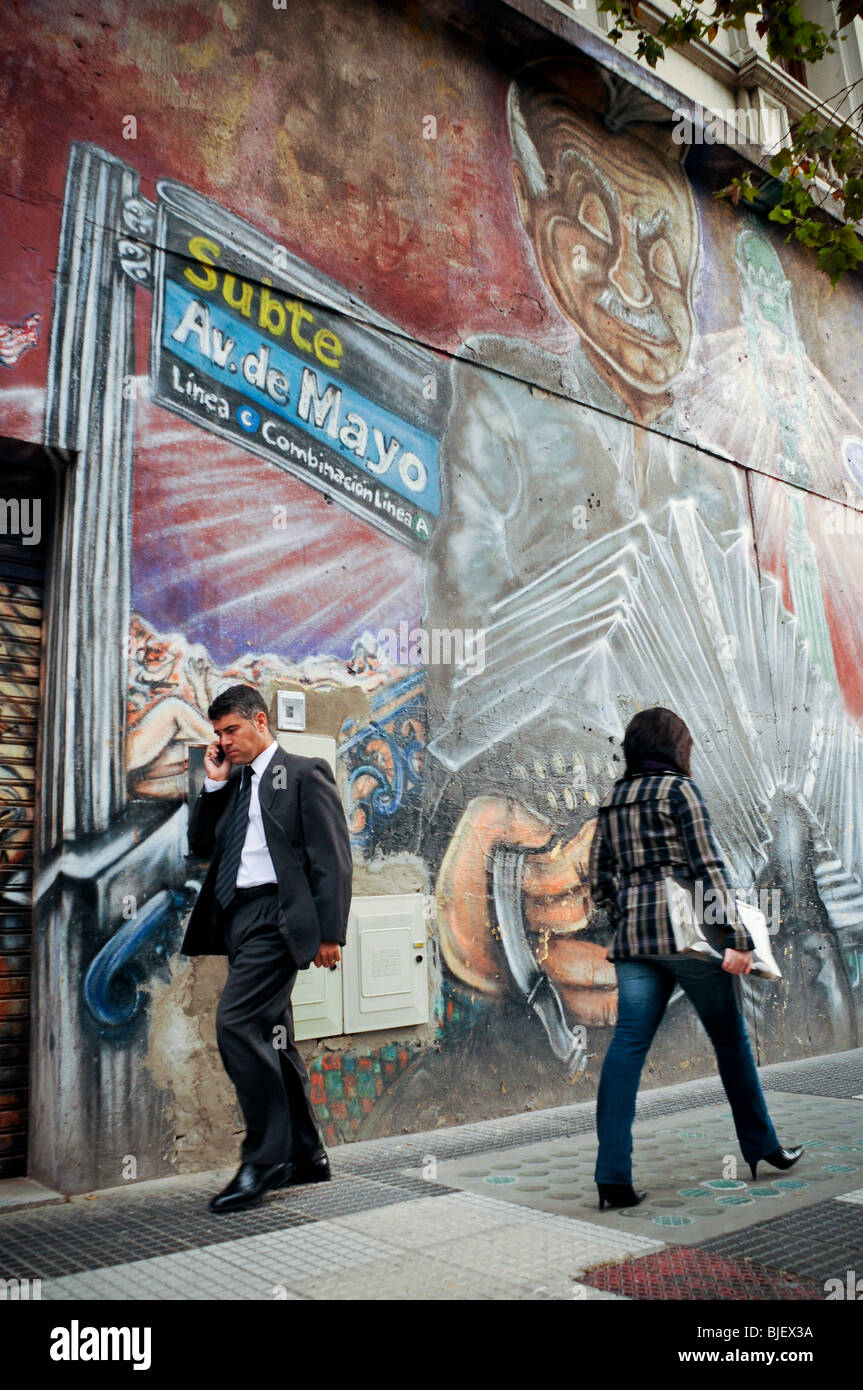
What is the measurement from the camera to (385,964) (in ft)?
18.0

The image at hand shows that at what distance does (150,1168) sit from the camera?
14.8 feet

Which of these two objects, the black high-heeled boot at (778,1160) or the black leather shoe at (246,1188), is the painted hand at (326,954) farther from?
the black high-heeled boot at (778,1160)

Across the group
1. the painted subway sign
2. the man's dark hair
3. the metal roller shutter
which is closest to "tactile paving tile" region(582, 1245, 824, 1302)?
the man's dark hair

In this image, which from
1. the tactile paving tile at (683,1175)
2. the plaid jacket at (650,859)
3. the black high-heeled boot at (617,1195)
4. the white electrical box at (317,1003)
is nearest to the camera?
the tactile paving tile at (683,1175)

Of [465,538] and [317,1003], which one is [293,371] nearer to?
[465,538]

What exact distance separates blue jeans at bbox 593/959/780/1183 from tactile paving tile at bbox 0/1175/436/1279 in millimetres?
748

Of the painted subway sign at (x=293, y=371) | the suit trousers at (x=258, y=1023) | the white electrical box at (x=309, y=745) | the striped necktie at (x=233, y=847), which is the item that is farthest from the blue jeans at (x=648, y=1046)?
the painted subway sign at (x=293, y=371)

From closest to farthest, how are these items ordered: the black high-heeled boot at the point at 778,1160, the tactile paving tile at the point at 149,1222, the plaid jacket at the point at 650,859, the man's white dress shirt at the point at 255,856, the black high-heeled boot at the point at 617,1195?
the tactile paving tile at the point at 149,1222 → the black high-heeled boot at the point at 617,1195 → the plaid jacket at the point at 650,859 → the man's white dress shirt at the point at 255,856 → the black high-heeled boot at the point at 778,1160

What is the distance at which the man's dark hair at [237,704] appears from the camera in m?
4.45

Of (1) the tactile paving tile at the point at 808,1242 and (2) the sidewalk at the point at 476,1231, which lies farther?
(1) the tactile paving tile at the point at 808,1242

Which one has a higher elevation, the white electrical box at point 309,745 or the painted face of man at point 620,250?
the painted face of man at point 620,250

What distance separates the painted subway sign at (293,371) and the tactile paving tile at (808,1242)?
12.5 ft
